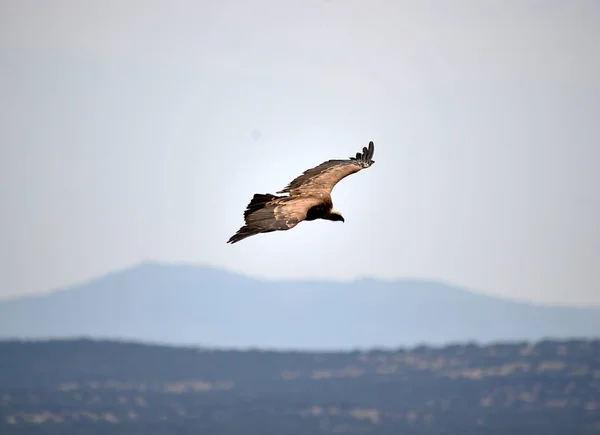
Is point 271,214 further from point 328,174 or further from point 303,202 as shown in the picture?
point 328,174

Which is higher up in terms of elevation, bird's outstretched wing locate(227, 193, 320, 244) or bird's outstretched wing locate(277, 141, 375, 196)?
bird's outstretched wing locate(277, 141, 375, 196)

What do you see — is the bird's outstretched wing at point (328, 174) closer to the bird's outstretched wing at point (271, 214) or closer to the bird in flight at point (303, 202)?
the bird in flight at point (303, 202)

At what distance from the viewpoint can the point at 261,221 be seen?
4119 cm

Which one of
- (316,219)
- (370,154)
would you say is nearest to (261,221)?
(316,219)

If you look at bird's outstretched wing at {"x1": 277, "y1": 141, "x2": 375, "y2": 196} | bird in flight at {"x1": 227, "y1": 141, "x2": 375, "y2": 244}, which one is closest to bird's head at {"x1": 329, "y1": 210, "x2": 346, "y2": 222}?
bird in flight at {"x1": 227, "y1": 141, "x2": 375, "y2": 244}

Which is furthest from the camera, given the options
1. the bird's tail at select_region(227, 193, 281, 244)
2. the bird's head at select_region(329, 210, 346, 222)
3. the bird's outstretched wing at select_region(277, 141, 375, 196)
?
the bird's outstretched wing at select_region(277, 141, 375, 196)

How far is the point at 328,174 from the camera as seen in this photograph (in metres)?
49.3

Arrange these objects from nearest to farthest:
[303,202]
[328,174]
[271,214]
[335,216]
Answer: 1. [271,214]
2. [303,202]
3. [335,216]
4. [328,174]

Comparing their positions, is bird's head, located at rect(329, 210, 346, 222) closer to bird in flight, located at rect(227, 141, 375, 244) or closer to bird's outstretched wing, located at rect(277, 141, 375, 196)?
bird in flight, located at rect(227, 141, 375, 244)

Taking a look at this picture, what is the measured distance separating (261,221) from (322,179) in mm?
7781

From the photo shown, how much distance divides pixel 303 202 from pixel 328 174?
500cm

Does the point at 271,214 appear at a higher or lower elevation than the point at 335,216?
lower

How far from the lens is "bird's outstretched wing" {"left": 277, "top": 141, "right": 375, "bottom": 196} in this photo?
1858 inches

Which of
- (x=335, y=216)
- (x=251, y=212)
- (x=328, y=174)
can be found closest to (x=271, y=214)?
(x=251, y=212)
